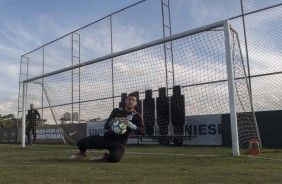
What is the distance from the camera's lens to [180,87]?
10.9 metres

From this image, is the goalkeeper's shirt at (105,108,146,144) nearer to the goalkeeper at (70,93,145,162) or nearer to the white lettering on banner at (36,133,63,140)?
the goalkeeper at (70,93,145,162)

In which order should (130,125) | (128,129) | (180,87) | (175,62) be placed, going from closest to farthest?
(130,125), (128,129), (180,87), (175,62)

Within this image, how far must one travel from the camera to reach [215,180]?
134 inches

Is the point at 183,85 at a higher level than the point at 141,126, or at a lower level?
higher

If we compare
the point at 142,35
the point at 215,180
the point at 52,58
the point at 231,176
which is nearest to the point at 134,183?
the point at 215,180

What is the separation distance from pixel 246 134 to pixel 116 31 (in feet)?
26.0

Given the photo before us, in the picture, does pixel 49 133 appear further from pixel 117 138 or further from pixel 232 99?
pixel 232 99

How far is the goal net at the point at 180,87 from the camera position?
8492 mm

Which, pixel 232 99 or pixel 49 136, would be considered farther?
pixel 49 136

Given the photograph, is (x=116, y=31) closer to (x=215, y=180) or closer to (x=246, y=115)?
(x=246, y=115)

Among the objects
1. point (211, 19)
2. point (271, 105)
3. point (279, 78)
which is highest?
point (211, 19)

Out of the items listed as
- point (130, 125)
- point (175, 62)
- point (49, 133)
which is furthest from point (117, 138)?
point (49, 133)

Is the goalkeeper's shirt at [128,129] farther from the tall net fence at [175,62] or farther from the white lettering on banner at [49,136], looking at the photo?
the white lettering on banner at [49,136]

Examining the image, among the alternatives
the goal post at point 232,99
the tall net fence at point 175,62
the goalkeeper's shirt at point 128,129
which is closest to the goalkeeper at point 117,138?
the goalkeeper's shirt at point 128,129
